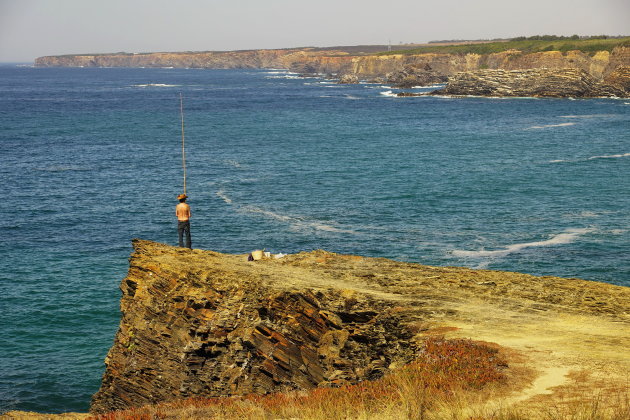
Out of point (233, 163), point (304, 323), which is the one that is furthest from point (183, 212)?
point (233, 163)

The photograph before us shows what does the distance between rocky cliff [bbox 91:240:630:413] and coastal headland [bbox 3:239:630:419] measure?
3 centimetres

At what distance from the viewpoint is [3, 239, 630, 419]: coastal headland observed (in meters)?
16.6

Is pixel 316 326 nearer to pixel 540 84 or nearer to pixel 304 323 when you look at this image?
pixel 304 323

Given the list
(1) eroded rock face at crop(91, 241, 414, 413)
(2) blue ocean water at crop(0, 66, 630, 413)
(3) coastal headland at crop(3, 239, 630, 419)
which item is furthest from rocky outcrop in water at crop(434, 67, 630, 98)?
(1) eroded rock face at crop(91, 241, 414, 413)

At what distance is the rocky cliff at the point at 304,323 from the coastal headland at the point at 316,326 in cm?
3

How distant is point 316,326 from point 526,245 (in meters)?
24.6

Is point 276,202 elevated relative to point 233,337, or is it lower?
lower

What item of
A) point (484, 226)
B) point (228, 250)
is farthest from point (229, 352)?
point (484, 226)

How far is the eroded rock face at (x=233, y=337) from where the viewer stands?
1772cm

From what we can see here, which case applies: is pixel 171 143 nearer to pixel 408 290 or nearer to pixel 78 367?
pixel 78 367

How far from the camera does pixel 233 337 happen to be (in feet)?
61.0

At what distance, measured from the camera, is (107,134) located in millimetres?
93375

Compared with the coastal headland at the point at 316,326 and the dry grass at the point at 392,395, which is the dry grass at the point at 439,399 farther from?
the coastal headland at the point at 316,326

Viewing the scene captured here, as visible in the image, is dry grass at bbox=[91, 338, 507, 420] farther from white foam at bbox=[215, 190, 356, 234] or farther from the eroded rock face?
white foam at bbox=[215, 190, 356, 234]
